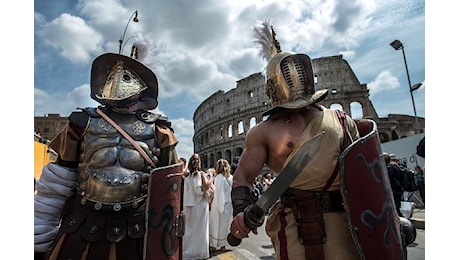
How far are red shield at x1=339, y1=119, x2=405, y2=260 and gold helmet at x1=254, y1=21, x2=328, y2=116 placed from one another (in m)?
0.44

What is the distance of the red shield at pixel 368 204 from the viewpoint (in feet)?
4.65

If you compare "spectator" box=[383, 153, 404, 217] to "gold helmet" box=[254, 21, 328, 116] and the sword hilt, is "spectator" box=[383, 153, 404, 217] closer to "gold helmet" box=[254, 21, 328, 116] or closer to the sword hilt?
"gold helmet" box=[254, 21, 328, 116]

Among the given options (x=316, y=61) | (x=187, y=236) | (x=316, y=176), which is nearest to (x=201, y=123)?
(x=316, y=61)

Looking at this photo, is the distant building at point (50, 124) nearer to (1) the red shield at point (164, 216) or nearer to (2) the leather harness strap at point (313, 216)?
(1) the red shield at point (164, 216)

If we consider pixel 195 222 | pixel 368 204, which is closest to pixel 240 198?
pixel 368 204

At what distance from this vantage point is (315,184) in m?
1.63

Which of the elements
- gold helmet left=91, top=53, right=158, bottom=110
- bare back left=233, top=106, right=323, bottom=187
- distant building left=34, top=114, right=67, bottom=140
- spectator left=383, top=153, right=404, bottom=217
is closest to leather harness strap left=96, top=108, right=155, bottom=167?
gold helmet left=91, top=53, right=158, bottom=110

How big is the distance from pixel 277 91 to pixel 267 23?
83 cm

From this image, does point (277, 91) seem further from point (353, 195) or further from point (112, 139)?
point (112, 139)

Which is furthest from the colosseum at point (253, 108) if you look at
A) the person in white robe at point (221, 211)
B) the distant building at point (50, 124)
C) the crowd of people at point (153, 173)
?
the crowd of people at point (153, 173)

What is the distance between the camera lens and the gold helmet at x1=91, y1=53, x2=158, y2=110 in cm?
237

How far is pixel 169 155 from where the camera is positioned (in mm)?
2322

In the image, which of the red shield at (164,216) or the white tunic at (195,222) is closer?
the red shield at (164,216)

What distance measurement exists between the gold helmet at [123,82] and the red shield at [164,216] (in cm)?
71
